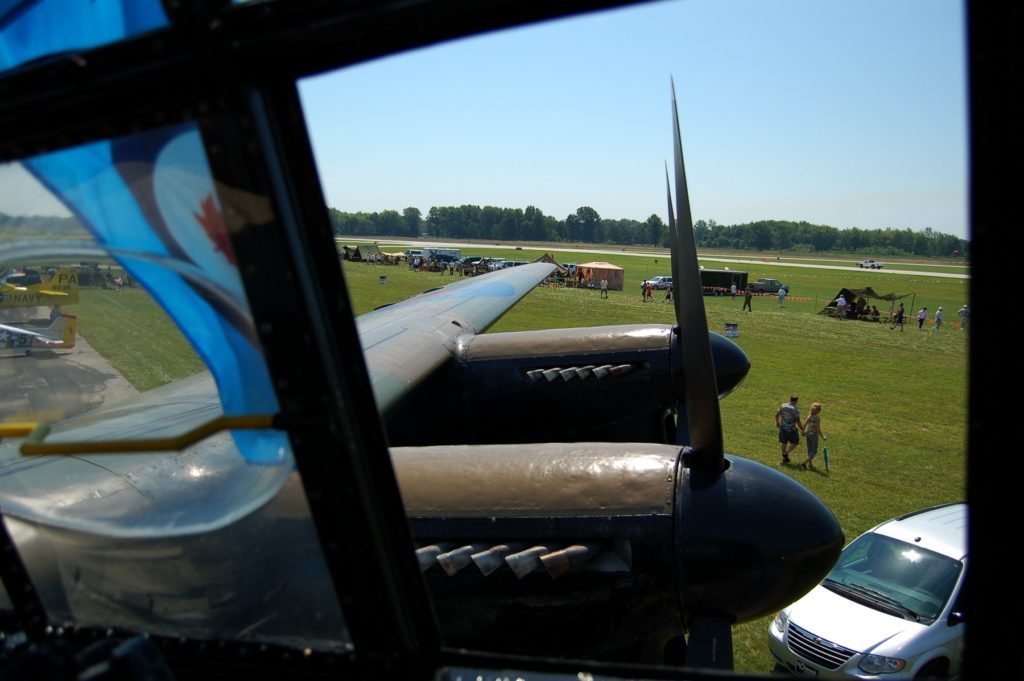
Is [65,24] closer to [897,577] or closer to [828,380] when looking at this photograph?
[897,577]

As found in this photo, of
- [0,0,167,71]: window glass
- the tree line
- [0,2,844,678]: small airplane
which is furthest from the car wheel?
the tree line

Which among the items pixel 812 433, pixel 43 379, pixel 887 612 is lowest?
pixel 812 433

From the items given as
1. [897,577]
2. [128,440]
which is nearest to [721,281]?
[897,577]

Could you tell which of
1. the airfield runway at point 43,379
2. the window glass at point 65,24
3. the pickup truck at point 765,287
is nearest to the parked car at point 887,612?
the airfield runway at point 43,379

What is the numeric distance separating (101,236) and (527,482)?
213cm

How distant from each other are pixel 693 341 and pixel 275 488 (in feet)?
8.65

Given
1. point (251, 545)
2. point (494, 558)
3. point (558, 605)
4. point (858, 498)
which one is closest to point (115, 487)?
point (251, 545)

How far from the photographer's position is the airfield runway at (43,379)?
206 centimetres

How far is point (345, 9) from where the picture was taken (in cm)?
133

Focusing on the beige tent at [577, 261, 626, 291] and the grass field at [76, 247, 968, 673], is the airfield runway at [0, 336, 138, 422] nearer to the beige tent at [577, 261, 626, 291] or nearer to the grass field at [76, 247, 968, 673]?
the grass field at [76, 247, 968, 673]

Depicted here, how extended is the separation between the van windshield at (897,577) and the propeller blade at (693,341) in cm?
387

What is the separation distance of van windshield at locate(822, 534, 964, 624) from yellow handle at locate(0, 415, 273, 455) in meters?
6.39

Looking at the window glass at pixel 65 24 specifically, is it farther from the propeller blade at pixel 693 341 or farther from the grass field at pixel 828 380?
the propeller blade at pixel 693 341

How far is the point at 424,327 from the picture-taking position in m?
7.36
